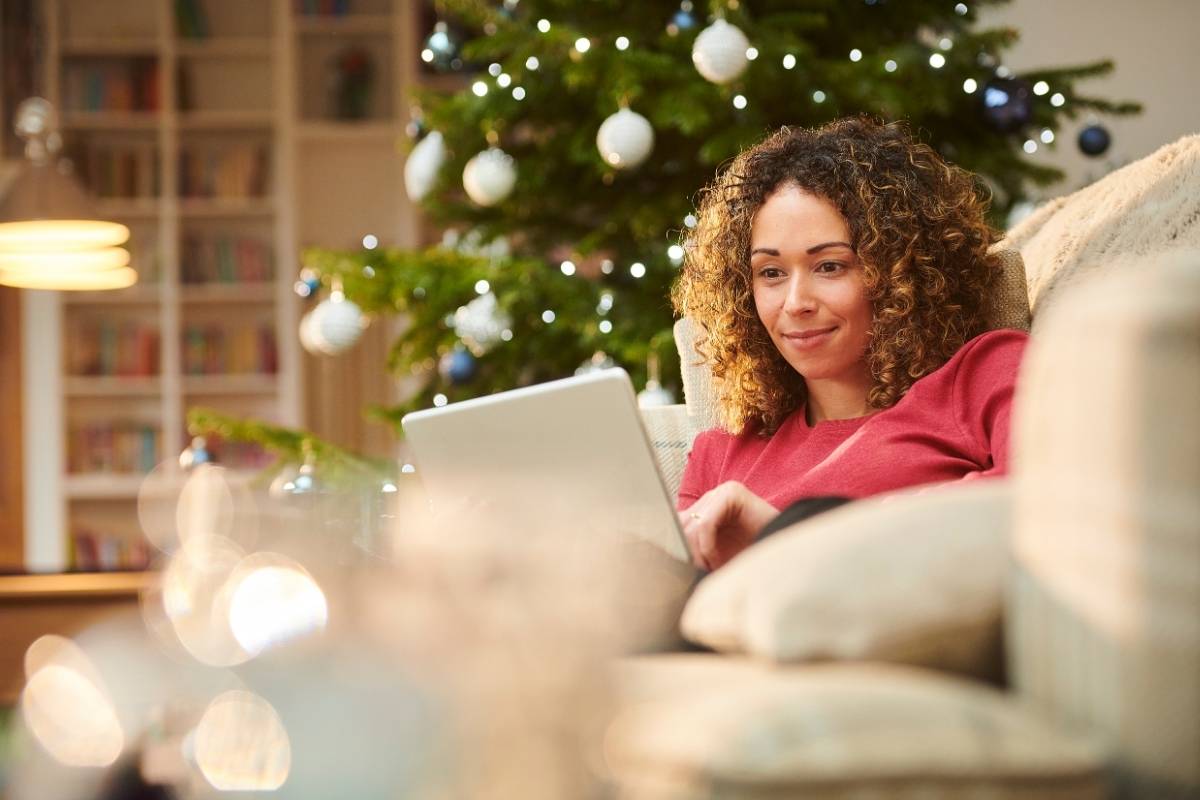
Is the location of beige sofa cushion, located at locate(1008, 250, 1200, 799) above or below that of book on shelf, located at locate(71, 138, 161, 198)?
below

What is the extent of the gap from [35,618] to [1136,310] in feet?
13.0

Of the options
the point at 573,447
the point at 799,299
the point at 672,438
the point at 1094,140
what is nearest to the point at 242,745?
the point at 573,447

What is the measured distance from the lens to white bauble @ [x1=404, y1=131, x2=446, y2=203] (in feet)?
9.40

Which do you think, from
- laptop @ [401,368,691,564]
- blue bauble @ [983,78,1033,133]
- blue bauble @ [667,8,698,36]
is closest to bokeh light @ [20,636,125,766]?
laptop @ [401,368,691,564]

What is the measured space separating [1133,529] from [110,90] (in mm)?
5047

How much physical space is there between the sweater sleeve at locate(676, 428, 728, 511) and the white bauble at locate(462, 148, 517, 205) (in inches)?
43.8

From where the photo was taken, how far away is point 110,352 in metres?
5.05

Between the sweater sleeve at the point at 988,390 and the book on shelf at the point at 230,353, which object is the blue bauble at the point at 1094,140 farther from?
the book on shelf at the point at 230,353

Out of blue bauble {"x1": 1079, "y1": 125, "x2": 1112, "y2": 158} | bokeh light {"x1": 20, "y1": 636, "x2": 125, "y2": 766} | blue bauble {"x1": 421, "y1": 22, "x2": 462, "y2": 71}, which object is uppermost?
blue bauble {"x1": 421, "y1": 22, "x2": 462, "y2": 71}

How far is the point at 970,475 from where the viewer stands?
1297mm

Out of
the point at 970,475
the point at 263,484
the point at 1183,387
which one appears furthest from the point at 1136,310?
the point at 263,484

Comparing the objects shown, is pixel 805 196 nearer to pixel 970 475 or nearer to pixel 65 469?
pixel 970 475

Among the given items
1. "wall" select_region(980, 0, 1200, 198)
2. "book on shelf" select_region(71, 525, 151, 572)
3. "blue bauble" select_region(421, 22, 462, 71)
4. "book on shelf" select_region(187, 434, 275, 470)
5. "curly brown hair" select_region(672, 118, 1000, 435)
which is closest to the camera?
"curly brown hair" select_region(672, 118, 1000, 435)

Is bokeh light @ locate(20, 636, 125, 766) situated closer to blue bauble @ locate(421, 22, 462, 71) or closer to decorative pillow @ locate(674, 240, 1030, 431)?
decorative pillow @ locate(674, 240, 1030, 431)
